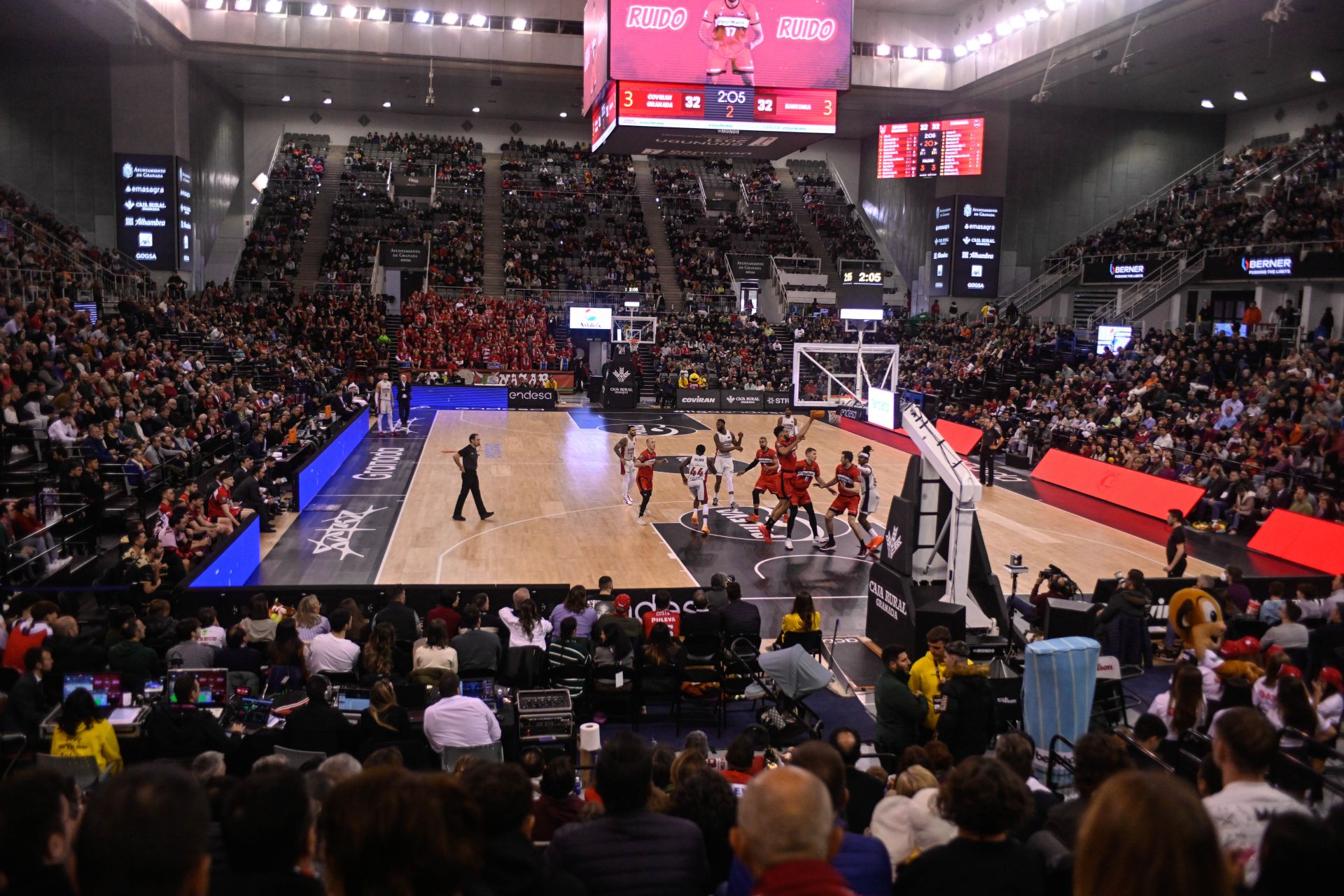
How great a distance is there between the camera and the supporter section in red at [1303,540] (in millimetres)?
16688

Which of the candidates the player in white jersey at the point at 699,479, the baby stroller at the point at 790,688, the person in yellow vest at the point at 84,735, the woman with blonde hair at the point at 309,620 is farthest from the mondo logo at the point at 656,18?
the person in yellow vest at the point at 84,735

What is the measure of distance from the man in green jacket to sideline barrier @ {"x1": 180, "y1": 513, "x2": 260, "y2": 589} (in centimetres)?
744

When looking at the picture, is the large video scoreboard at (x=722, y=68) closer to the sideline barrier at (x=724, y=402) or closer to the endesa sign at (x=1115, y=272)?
the sideline barrier at (x=724, y=402)

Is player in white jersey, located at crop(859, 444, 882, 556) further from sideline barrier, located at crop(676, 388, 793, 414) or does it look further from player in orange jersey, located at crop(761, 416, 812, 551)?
sideline barrier, located at crop(676, 388, 793, 414)

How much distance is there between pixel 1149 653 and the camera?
11656 mm

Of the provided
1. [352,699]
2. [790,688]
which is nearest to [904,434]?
[790,688]

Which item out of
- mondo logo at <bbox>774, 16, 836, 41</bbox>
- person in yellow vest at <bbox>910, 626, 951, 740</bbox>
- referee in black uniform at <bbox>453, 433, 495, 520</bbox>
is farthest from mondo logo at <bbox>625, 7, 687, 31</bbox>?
person in yellow vest at <bbox>910, 626, 951, 740</bbox>

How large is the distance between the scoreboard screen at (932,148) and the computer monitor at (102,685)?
3580 centimetres

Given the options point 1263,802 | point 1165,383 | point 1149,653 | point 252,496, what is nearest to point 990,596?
point 1149,653

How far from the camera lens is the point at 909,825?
487 centimetres

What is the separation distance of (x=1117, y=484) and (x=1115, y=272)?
16.8 meters

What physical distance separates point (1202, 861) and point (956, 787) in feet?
4.48

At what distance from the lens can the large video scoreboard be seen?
2656 centimetres

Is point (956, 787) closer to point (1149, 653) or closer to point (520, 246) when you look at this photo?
point (1149, 653)
